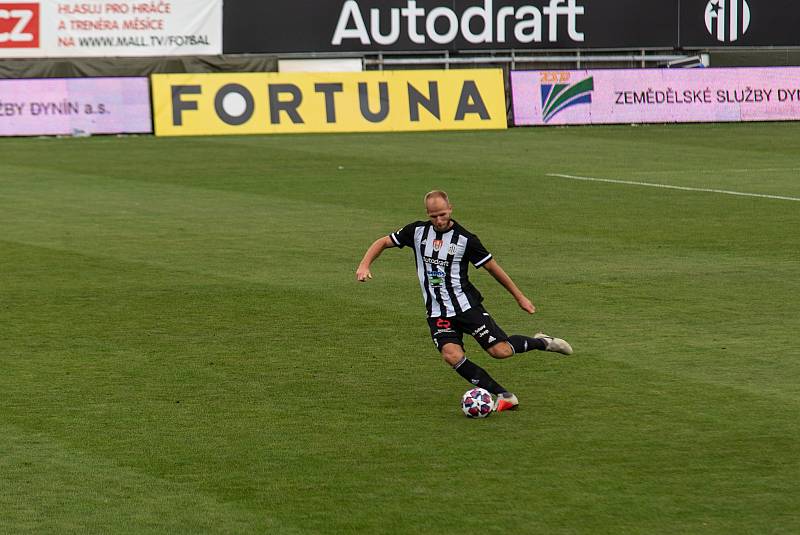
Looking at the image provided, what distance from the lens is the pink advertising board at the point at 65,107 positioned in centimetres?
3591

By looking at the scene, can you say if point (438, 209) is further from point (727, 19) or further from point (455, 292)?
point (727, 19)

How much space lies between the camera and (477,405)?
389 inches

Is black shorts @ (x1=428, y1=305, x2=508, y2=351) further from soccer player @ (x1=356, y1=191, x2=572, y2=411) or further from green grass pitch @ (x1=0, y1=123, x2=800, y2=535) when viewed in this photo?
green grass pitch @ (x1=0, y1=123, x2=800, y2=535)

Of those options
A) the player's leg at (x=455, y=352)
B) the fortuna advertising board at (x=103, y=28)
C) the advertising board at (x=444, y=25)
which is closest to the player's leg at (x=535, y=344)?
the player's leg at (x=455, y=352)

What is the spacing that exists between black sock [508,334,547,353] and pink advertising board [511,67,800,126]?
2917 centimetres

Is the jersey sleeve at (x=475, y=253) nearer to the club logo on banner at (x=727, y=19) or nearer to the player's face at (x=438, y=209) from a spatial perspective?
the player's face at (x=438, y=209)

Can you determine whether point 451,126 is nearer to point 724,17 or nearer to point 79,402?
point 724,17

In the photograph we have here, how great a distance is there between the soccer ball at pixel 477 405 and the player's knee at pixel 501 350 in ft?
1.40

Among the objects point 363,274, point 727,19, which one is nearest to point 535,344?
point 363,274

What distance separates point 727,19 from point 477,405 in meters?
41.1

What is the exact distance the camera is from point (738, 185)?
2559cm

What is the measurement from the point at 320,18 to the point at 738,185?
23.4 meters

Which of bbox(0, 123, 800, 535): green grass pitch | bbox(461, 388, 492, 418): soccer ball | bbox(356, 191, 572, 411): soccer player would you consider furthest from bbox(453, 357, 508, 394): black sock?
bbox(0, 123, 800, 535): green grass pitch

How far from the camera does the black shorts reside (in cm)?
1012
